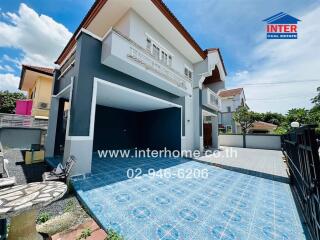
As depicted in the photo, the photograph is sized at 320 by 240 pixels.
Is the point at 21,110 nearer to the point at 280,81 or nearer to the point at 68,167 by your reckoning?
the point at 68,167

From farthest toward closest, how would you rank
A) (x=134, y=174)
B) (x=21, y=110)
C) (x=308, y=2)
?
1. (x=21, y=110)
2. (x=308, y=2)
3. (x=134, y=174)

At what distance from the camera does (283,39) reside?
337 inches

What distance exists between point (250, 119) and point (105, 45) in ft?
65.5

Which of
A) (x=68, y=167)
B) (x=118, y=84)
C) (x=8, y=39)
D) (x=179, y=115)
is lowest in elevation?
A: (x=68, y=167)

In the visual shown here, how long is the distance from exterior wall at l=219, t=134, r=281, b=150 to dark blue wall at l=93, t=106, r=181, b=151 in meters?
11.7

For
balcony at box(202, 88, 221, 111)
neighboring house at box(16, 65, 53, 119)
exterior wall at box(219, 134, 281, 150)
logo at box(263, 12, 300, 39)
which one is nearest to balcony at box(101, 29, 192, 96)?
balcony at box(202, 88, 221, 111)

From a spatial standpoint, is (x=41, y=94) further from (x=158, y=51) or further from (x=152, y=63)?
(x=152, y=63)

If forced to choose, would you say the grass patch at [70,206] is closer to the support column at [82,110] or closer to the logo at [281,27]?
the support column at [82,110]

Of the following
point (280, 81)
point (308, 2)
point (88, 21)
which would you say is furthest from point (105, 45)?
point (280, 81)

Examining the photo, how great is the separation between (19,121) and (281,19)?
19883 mm

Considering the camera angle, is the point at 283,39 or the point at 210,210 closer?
the point at 210,210

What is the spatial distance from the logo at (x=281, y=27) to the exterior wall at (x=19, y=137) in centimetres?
1797

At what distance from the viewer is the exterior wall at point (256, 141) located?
614 inches

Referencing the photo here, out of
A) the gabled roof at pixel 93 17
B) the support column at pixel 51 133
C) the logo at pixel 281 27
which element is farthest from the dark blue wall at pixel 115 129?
the logo at pixel 281 27
